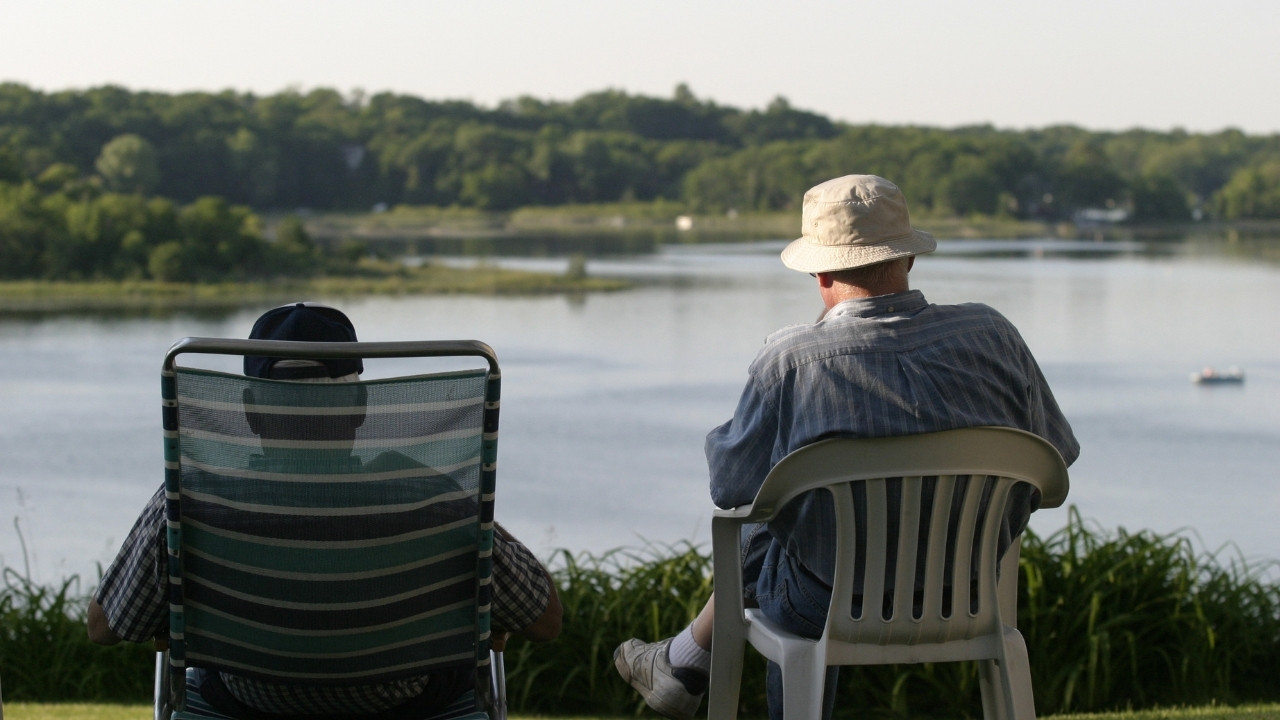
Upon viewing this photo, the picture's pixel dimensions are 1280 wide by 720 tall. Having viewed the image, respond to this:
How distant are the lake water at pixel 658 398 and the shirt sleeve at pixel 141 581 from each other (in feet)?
8.18

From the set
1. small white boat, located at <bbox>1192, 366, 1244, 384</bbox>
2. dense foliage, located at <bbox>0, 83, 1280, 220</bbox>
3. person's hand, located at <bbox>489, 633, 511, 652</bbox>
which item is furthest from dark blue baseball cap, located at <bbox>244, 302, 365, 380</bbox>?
dense foliage, located at <bbox>0, 83, 1280, 220</bbox>

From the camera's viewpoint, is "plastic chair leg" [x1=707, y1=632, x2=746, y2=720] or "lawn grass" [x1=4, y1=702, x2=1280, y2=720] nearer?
"plastic chair leg" [x1=707, y1=632, x2=746, y2=720]

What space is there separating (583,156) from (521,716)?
29948mm

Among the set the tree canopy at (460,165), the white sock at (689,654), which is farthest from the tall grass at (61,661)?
the tree canopy at (460,165)

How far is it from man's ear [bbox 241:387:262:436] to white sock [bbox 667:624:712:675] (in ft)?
2.85

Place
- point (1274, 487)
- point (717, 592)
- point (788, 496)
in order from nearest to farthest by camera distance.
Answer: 1. point (788, 496)
2. point (717, 592)
3. point (1274, 487)

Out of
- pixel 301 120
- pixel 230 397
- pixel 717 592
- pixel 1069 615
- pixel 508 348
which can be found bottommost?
pixel 508 348

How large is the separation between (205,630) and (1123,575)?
234 centimetres

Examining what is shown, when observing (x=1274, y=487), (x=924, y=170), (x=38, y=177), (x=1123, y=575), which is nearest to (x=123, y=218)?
(x=38, y=177)

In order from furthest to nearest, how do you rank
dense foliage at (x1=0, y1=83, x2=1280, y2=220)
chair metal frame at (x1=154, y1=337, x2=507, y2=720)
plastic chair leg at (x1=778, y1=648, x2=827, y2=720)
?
dense foliage at (x1=0, y1=83, x2=1280, y2=220)
plastic chair leg at (x1=778, y1=648, x2=827, y2=720)
chair metal frame at (x1=154, y1=337, x2=507, y2=720)

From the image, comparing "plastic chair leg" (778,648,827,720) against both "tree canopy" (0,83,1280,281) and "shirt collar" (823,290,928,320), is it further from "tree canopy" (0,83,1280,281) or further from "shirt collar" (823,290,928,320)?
"tree canopy" (0,83,1280,281)

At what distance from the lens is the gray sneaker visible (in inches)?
81.9

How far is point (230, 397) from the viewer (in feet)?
4.53

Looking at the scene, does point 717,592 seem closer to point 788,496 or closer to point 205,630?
point 788,496
